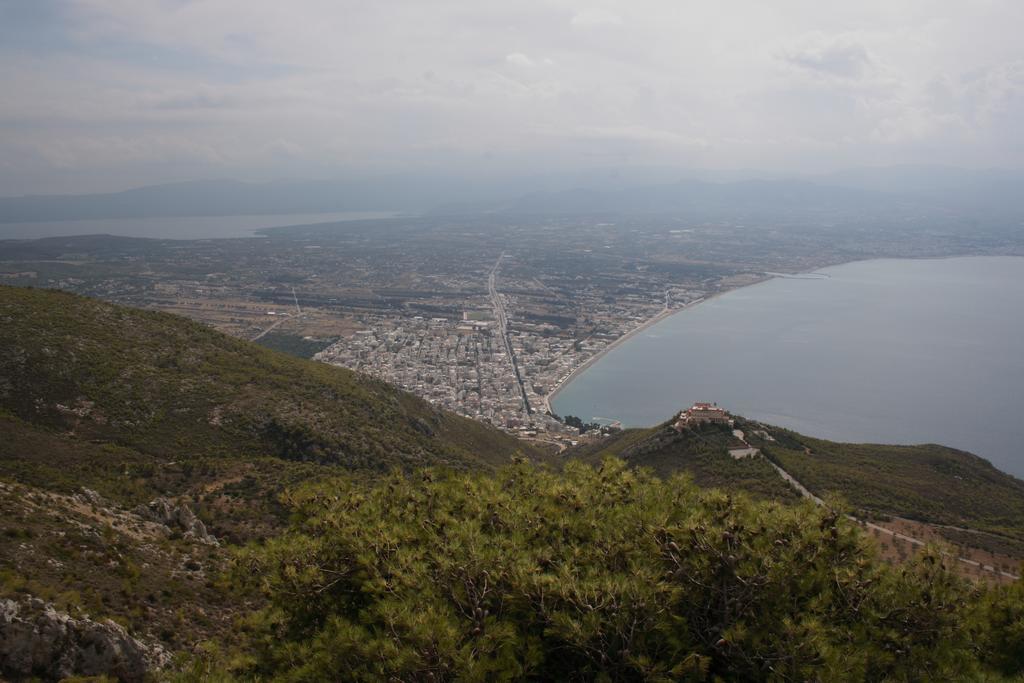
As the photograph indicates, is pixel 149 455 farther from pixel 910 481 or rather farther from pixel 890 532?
pixel 910 481

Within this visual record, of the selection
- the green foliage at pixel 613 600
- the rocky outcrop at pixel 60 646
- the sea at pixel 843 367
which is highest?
the green foliage at pixel 613 600

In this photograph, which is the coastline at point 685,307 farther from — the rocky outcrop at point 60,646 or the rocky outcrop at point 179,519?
the rocky outcrop at point 60,646

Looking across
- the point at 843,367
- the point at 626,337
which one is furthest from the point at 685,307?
the point at 843,367

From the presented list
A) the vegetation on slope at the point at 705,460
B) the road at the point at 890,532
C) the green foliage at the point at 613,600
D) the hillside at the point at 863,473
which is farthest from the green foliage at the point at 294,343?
the green foliage at the point at 613,600

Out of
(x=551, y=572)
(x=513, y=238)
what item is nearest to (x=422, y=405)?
(x=551, y=572)

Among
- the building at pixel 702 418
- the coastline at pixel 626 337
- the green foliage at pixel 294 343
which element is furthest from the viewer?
the green foliage at pixel 294 343

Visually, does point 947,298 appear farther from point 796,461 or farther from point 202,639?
point 202,639
